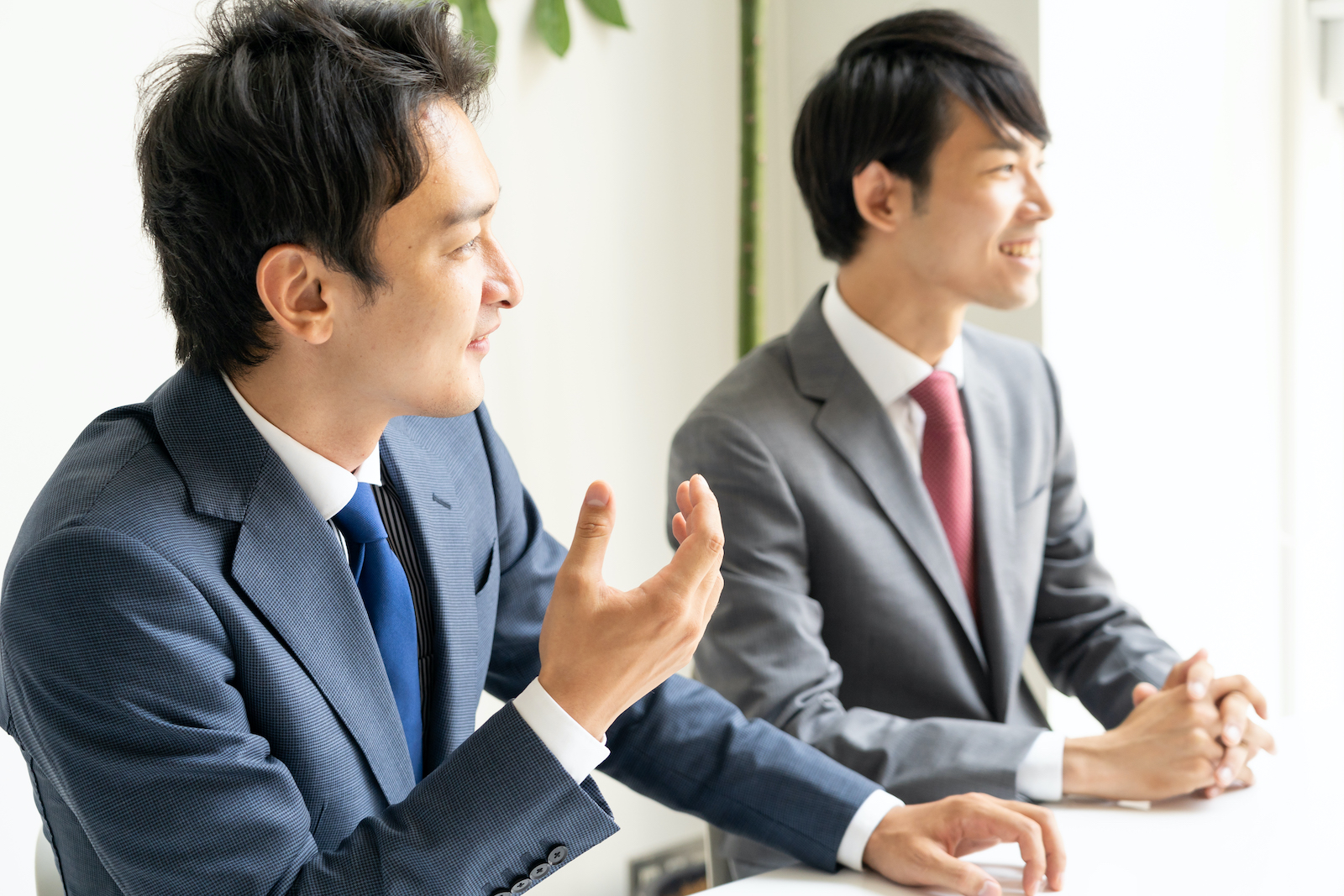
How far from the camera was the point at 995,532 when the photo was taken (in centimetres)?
168

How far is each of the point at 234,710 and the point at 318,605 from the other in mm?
125

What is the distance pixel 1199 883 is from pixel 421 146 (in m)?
0.98

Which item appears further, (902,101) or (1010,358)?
(1010,358)

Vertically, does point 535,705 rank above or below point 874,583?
above

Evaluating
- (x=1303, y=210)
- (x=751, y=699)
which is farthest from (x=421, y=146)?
(x=1303, y=210)

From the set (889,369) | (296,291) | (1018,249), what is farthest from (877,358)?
(296,291)

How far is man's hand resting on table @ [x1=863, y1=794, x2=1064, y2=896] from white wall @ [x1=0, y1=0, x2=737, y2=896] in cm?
131

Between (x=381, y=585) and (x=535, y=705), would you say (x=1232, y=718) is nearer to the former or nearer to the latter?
(x=535, y=705)

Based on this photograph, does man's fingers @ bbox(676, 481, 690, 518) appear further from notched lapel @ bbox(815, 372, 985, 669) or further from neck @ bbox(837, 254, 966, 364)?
neck @ bbox(837, 254, 966, 364)

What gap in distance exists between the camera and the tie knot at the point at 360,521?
1.10 metres

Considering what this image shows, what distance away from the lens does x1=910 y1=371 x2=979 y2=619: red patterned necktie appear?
5.50ft

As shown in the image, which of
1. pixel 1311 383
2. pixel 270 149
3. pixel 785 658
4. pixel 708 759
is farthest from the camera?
pixel 1311 383

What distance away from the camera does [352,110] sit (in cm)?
102

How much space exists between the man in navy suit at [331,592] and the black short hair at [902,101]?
790 mm
